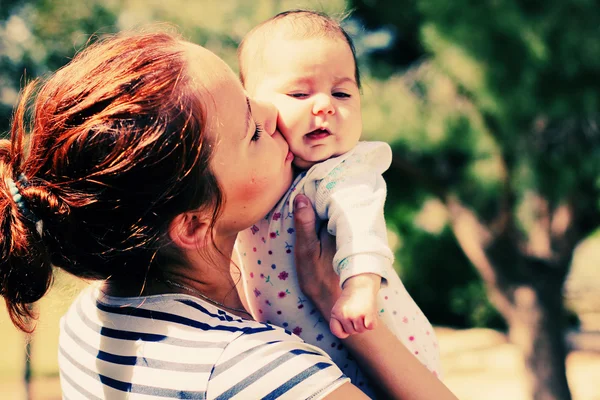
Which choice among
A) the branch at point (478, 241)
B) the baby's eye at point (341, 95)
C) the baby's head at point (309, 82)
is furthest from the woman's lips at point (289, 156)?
the branch at point (478, 241)

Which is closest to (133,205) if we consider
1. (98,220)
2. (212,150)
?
(98,220)

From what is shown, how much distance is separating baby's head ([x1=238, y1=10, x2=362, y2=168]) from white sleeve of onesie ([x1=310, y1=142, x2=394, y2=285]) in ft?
0.20

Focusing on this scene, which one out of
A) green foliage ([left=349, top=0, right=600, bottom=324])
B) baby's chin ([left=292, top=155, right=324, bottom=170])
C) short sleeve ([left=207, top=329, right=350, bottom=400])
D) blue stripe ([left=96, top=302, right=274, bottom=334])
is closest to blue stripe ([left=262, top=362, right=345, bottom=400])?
short sleeve ([left=207, top=329, right=350, bottom=400])

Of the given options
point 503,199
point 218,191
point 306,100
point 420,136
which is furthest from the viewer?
point 503,199

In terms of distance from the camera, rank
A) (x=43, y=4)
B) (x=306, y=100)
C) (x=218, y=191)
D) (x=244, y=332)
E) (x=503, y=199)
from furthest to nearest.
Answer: (x=43, y=4) → (x=503, y=199) → (x=306, y=100) → (x=218, y=191) → (x=244, y=332)

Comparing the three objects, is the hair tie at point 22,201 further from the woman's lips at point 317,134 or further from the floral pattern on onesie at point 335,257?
the woman's lips at point 317,134

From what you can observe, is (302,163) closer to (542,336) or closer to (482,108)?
(482,108)

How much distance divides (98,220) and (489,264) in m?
5.96

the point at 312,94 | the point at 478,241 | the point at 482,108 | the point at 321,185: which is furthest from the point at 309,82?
the point at 478,241

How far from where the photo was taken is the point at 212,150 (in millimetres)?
1195

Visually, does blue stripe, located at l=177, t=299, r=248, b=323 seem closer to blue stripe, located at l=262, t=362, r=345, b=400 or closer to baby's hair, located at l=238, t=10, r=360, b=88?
blue stripe, located at l=262, t=362, r=345, b=400

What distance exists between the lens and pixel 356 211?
139 cm

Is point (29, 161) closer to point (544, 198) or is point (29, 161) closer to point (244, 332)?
point (244, 332)

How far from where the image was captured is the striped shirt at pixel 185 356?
1059 mm
